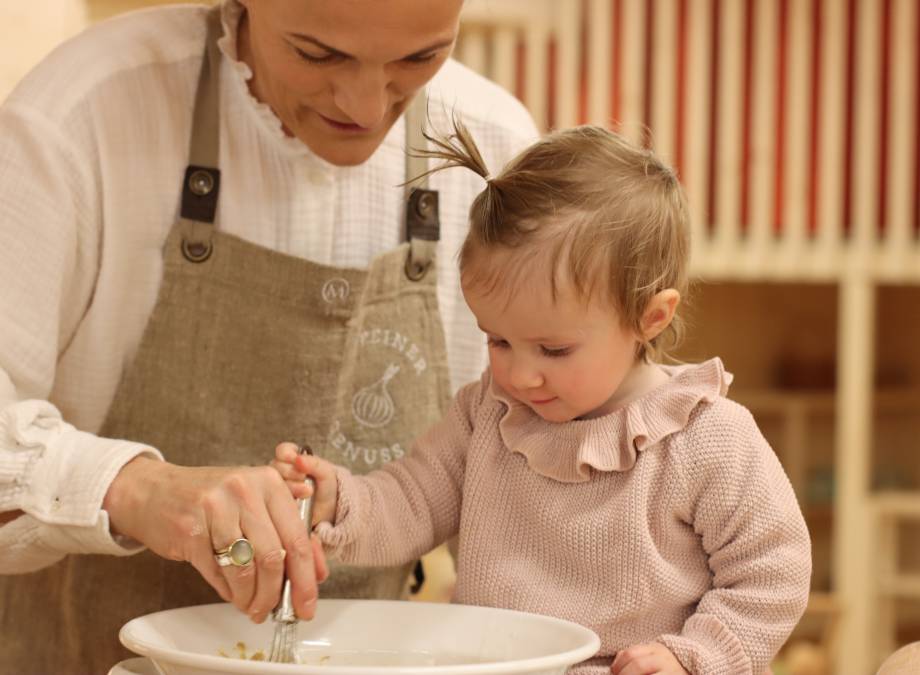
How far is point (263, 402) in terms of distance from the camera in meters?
1.35

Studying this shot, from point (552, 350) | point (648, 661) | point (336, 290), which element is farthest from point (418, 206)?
point (648, 661)

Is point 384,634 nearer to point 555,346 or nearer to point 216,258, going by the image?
point 555,346

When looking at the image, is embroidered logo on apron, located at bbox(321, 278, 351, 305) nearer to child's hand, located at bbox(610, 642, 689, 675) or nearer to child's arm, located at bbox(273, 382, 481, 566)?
child's arm, located at bbox(273, 382, 481, 566)

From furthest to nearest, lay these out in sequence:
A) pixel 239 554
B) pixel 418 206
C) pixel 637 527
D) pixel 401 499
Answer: pixel 418 206 → pixel 401 499 → pixel 637 527 → pixel 239 554

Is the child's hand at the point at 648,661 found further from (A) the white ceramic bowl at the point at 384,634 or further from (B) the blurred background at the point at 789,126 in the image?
(B) the blurred background at the point at 789,126

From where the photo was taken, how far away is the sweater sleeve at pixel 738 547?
1.03m

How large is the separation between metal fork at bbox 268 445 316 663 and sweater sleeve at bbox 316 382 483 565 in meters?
0.09

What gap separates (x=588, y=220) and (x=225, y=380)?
0.45 metres

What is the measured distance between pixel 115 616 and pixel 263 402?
0.27 m

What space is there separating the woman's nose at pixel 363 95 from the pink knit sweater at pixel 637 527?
0.27 metres

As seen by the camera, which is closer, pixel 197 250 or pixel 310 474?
pixel 310 474

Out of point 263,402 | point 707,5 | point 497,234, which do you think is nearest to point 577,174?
point 497,234

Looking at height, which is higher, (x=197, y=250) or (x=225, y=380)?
(x=197, y=250)

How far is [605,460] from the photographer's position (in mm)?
1093
